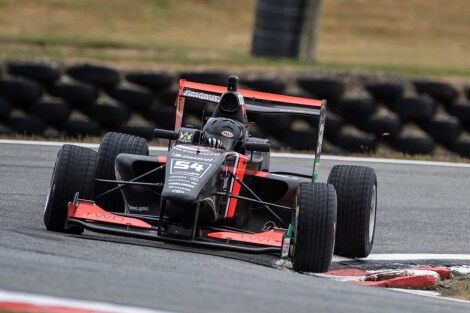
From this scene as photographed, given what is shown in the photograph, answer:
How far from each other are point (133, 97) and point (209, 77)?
3.03 ft

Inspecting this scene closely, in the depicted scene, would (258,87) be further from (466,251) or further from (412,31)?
(412,31)

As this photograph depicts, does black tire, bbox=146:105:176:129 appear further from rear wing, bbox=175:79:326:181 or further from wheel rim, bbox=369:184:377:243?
wheel rim, bbox=369:184:377:243

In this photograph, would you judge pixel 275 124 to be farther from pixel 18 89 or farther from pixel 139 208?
pixel 139 208

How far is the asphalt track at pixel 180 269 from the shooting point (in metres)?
7.06

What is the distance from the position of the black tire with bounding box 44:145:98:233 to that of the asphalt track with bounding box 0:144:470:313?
0.15m

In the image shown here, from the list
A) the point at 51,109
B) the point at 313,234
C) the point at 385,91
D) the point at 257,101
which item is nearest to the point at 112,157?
the point at 257,101

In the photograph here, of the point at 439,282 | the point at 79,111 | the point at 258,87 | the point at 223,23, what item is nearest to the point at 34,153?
the point at 79,111

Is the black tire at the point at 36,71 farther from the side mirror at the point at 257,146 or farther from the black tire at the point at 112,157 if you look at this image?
the side mirror at the point at 257,146

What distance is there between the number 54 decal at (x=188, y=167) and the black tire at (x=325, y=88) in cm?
635

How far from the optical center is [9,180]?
1271 cm

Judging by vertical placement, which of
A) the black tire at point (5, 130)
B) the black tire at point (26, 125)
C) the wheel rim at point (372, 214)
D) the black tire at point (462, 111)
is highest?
the black tire at point (462, 111)

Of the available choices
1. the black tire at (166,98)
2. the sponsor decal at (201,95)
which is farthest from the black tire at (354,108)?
the sponsor decal at (201,95)

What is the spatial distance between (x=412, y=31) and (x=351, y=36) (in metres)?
1.86

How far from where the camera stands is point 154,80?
15.8 m
